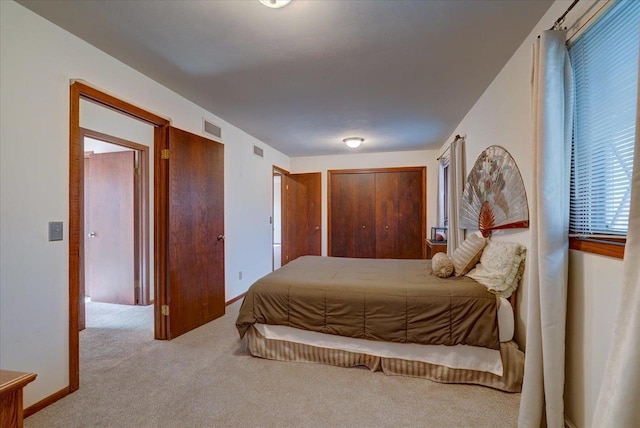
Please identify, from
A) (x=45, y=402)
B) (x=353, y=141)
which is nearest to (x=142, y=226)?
(x=45, y=402)

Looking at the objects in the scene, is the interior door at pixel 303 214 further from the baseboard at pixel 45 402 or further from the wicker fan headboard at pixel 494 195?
the baseboard at pixel 45 402

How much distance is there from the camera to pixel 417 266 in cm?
300

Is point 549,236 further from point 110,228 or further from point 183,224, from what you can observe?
point 110,228

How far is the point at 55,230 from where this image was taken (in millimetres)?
1837

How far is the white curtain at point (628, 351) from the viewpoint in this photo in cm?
83

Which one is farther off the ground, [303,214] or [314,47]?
[314,47]

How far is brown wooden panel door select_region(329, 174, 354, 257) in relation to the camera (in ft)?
18.6

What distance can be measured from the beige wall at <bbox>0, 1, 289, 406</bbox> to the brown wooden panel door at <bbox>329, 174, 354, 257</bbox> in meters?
4.09

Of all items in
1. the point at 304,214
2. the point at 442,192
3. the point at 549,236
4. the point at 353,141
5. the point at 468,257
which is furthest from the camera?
the point at 304,214

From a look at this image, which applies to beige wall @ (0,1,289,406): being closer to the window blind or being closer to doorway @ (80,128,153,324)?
doorway @ (80,128,153,324)

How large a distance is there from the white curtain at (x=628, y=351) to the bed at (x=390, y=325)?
1.02m

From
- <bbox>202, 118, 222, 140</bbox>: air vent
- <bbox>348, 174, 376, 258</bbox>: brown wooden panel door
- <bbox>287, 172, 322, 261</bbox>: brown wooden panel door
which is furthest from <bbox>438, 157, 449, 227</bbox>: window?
<bbox>202, 118, 222, 140</bbox>: air vent

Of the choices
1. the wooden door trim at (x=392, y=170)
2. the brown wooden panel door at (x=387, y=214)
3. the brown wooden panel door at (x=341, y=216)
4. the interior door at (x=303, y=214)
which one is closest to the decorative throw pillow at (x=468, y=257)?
the wooden door trim at (x=392, y=170)

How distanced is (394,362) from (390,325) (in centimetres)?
30
